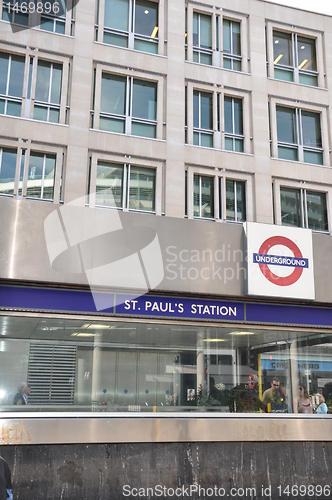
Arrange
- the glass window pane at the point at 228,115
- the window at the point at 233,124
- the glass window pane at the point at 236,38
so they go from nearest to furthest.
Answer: the window at the point at 233,124, the glass window pane at the point at 228,115, the glass window pane at the point at 236,38

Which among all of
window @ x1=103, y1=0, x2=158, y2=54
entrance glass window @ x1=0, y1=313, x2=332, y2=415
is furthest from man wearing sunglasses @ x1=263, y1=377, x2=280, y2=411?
window @ x1=103, y1=0, x2=158, y2=54

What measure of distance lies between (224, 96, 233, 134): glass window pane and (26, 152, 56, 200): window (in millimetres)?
6024

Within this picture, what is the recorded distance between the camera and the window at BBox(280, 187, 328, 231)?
17094mm

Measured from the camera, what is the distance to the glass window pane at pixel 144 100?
1630 centimetres

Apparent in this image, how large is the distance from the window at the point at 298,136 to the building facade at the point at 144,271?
2.49 feet

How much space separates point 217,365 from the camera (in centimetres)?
1098

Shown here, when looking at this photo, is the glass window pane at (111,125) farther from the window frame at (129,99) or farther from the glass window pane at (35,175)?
the glass window pane at (35,175)

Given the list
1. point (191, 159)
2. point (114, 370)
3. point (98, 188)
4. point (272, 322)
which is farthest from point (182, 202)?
point (114, 370)

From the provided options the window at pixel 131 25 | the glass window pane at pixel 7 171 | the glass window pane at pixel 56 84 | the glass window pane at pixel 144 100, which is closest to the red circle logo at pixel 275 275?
the glass window pane at pixel 144 100

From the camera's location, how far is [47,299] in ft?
32.9

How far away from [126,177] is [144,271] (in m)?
5.77

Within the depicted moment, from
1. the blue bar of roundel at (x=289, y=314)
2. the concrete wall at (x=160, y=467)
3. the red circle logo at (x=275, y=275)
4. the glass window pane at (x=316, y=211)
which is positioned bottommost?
the concrete wall at (x=160, y=467)

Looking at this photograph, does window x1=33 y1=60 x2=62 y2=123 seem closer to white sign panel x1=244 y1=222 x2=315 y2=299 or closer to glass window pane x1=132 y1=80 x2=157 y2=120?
glass window pane x1=132 y1=80 x2=157 y2=120

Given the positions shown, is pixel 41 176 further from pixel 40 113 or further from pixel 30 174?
pixel 40 113
